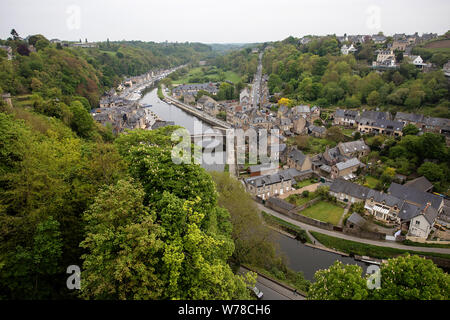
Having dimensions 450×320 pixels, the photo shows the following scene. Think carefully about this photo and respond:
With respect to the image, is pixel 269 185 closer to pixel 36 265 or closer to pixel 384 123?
pixel 36 265

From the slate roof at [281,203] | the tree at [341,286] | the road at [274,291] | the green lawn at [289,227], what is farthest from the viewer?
the slate roof at [281,203]

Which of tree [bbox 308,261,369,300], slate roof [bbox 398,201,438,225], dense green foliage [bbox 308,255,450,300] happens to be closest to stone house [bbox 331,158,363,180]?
slate roof [bbox 398,201,438,225]

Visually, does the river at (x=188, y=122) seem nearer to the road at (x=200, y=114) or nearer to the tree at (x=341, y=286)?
the road at (x=200, y=114)

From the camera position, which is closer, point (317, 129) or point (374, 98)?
point (317, 129)

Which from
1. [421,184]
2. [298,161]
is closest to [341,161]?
[298,161]

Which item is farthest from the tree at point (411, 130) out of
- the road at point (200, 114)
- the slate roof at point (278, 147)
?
the road at point (200, 114)
